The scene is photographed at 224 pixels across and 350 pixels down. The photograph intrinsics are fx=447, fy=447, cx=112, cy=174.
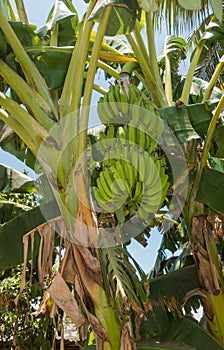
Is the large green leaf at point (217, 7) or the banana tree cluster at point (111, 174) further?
the banana tree cluster at point (111, 174)

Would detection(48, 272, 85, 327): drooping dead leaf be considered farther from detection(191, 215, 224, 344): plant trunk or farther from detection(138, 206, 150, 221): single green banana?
detection(191, 215, 224, 344): plant trunk

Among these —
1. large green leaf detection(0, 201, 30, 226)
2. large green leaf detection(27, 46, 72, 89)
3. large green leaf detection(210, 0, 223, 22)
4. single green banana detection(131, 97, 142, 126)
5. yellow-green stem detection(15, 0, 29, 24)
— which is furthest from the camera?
large green leaf detection(0, 201, 30, 226)

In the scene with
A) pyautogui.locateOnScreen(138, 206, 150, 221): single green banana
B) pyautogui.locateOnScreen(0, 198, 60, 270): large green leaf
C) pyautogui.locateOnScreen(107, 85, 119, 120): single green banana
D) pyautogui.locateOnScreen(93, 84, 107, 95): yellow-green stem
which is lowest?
pyautogui.locateOnScreen(138, 206, 150, 221): single green banana

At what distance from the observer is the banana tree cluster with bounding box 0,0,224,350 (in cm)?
150

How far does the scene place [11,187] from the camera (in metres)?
2.52

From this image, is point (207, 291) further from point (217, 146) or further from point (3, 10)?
point (3, 10)

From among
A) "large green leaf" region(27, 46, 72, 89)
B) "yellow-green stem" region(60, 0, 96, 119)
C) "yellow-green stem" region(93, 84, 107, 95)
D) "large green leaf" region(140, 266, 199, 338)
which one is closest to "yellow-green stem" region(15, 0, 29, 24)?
"large green leaf" region(27, 46, 72, 89)

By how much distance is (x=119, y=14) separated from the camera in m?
1.80

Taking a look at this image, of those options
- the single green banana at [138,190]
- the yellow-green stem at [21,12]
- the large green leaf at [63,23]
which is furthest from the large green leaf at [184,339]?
the yellow-green stem at [21,12]

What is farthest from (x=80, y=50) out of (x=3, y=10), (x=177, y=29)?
(x=177, y=29)

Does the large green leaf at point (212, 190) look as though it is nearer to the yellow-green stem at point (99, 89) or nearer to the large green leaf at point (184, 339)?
the large green leaf at point (184, 339)

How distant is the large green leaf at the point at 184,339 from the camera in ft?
6.22

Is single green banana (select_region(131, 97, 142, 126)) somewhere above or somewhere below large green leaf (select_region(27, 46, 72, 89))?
below

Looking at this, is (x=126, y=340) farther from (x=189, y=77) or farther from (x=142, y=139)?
(x=189, y=77)
